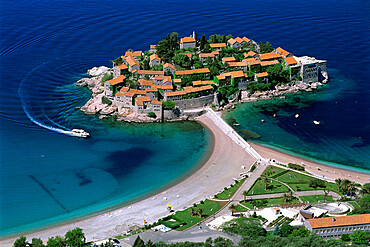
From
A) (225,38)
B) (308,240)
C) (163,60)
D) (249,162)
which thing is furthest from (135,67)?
(308,240)

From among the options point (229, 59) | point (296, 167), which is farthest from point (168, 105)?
point (296, 167)

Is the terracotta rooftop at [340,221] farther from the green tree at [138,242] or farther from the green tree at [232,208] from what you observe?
the green tree at [138,242]

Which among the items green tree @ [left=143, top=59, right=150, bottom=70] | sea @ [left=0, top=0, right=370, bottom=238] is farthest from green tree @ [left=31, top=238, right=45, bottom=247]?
green tree @ [left=143, top=59, right=150, bottom=70]

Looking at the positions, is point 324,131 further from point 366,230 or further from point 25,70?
point 25,70

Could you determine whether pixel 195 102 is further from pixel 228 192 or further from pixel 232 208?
pixel 232 208

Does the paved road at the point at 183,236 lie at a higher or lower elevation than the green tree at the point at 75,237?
lower

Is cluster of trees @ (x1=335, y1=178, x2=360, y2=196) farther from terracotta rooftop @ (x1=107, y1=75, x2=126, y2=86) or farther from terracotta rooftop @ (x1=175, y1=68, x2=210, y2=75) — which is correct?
terracotta rooftop @ (x1=107, y1=75, x2=126, y2=86)

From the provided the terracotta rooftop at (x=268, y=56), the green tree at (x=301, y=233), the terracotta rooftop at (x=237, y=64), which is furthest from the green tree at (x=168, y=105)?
the green tree at (x=301, y=233)
